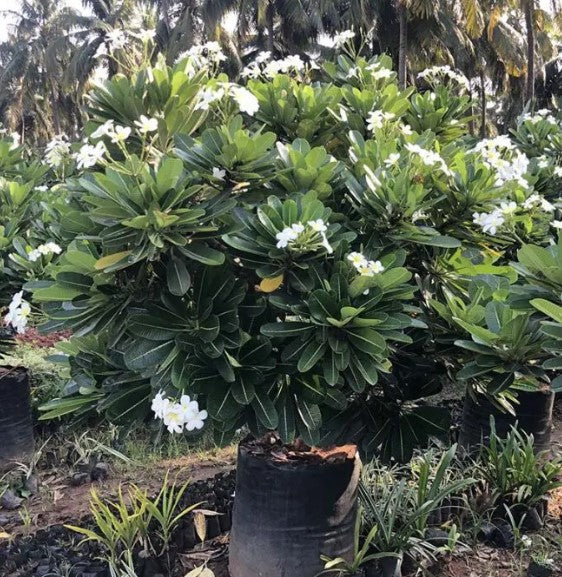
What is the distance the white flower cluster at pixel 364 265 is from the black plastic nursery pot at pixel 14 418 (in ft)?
10.9

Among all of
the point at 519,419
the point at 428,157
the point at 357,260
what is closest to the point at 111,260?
the point at 357,260

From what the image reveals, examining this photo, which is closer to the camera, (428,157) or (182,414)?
(182,414)

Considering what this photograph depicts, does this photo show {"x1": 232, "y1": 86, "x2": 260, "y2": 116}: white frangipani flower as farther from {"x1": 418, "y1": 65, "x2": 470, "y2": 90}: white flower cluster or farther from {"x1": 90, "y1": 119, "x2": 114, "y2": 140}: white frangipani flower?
{"x1": 418, "y1": 65, "x2": 470, "y2": 90}: white flower cluster

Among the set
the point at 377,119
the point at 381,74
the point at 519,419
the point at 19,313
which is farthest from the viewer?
the point at 519,419

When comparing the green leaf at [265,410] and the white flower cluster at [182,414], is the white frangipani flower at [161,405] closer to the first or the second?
the white flower cluster at [182,414]

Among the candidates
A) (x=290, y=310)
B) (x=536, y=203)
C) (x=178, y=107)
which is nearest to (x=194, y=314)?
(x=290, y=310)

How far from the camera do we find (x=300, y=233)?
1.63 m

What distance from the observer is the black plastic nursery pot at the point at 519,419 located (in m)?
3.67

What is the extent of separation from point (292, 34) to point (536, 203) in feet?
66.3

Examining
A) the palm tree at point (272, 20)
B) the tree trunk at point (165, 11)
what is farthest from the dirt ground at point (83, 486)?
the tree trunk at point (165, 11)

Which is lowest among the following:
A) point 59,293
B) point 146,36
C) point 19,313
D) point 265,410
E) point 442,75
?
point 265,410

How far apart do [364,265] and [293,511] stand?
3.66ft

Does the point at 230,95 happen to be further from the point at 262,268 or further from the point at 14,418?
the point at 14,418

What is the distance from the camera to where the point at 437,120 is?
269 cm
